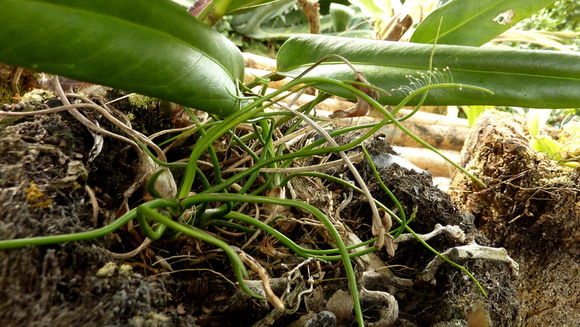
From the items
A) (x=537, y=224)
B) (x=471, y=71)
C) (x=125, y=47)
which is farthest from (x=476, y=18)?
(x=125, y=47)

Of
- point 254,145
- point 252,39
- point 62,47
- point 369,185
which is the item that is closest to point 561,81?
point 369,185

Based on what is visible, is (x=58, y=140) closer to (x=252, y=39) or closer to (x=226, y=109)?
(x=226, y=109)

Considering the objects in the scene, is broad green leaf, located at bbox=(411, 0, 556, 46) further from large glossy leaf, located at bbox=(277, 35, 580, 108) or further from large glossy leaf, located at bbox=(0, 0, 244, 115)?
large glossy leaf, located at bbox=(0, 0, 244, 115)

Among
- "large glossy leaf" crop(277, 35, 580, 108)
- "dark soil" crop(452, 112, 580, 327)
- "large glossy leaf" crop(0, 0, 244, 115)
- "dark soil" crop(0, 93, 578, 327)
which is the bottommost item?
"dark soil" crop(452, 112, 580, 327)

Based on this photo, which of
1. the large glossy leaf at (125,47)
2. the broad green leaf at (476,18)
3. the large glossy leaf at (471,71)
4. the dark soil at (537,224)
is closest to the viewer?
the large glossy leaf at (125,47)

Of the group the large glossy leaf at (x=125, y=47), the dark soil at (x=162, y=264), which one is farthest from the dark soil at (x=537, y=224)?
the large glossy leaf at (x=125, y=47)

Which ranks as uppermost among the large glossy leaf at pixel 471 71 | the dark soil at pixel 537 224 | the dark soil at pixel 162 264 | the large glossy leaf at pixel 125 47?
the large glossy leaf at pixel 125 47

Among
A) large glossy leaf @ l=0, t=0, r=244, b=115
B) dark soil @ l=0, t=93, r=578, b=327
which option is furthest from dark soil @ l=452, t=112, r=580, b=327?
large glossy leaf @ l=0, t=0, r=244, b=115

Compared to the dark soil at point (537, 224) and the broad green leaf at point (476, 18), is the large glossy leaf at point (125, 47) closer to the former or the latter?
the broad green leaf at point (476, 18)
